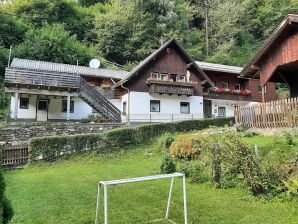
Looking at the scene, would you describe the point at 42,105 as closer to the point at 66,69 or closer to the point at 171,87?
the point at 66,69

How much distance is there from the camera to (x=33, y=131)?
21.5 meters

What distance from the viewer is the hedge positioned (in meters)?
18.4

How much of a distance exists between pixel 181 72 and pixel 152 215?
25.7m

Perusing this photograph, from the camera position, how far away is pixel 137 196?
9094mm

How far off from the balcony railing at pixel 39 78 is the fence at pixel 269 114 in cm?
1460

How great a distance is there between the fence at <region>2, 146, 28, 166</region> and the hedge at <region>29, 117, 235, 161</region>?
0.42m

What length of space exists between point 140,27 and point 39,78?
93.4 feet

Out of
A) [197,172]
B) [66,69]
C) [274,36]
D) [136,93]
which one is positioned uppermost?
[66,69]

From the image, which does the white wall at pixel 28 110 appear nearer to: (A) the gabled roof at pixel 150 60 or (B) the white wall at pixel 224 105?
(A) the gabled roof at pixel 150 60

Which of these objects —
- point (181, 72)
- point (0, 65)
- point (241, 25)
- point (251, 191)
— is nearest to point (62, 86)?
point (181, 72)

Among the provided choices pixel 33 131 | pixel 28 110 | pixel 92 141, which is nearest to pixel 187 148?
pixel 92 141

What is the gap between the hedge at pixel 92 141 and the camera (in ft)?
60.5

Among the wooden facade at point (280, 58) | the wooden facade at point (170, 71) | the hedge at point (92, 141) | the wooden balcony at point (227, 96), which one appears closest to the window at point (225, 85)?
the wooden balcony at point (227, 96)

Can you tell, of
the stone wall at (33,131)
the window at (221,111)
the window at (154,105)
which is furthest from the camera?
the window at (221,111)
